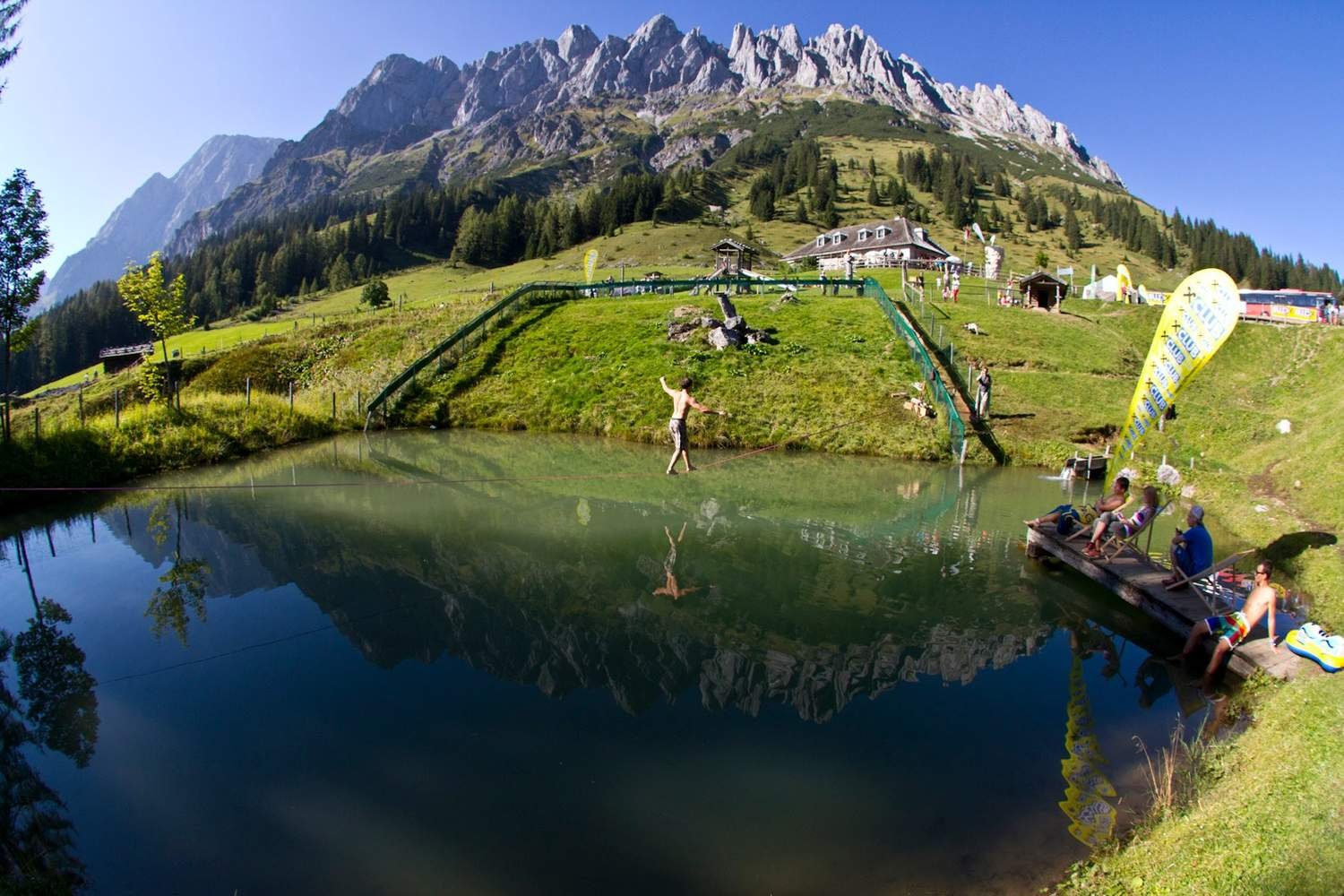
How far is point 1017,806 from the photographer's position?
21.2ft

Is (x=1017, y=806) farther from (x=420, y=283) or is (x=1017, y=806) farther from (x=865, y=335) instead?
(x=420, y=283)

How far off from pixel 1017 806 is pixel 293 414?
2863 cm

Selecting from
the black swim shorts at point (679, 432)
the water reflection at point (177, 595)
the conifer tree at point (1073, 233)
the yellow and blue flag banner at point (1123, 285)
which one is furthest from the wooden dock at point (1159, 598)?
the conifer tree at point (1073, 233)

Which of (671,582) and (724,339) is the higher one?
(724,339)

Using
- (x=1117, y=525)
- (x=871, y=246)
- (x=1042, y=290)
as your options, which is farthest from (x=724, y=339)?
(x=871, y=246)

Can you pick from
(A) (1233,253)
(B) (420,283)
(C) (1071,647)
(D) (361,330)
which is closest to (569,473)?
(C) (1071,647)

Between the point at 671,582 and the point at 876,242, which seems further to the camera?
the point at 876,242

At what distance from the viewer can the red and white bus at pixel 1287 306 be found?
49.8 metres

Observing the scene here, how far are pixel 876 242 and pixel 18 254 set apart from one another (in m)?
81.5

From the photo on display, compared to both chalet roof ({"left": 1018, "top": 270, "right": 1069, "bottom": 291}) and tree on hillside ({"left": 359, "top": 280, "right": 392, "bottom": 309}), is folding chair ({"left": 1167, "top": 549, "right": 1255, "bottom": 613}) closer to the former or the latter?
chalet roof ({"left": 1018, "top": 270, "right": 1069, "bottom": 291})

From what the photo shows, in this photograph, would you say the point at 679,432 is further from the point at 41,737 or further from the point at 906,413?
the point at 906,413

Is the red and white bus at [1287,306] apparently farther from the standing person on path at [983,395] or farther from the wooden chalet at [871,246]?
the standing person on path at [983,395]

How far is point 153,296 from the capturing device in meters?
26.1

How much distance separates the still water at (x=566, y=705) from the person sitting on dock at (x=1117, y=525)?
2.65ft
